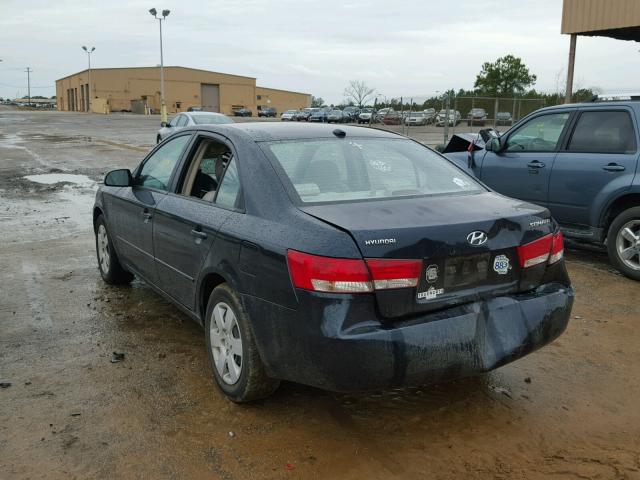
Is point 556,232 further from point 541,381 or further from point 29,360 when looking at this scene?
point 29,360

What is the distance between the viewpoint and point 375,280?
2859 mm

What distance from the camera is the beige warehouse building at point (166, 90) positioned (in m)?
88.2

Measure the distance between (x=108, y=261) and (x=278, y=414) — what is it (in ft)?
9.94

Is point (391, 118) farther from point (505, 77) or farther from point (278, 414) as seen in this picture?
point (505, 77)

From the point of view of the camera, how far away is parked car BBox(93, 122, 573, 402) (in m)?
2.88

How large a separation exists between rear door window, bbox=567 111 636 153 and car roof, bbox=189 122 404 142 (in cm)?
328

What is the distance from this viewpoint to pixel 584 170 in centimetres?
665

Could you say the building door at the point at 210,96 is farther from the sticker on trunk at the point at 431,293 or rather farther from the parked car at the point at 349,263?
the sticker on trunk at the point at 431,293

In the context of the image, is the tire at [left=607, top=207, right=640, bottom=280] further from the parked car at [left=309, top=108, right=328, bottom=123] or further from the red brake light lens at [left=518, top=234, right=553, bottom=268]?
the parked car at [left=309, top=108, right=328, bottom=123]

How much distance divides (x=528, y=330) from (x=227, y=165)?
204cm

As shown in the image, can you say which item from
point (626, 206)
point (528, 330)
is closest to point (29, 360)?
point (528, 330)

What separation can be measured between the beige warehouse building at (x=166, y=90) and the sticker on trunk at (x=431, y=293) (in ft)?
272

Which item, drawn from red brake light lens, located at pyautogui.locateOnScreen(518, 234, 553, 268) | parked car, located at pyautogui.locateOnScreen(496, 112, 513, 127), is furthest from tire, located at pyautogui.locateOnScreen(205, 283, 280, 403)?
parked car, located at pyautogui.locateOnScreen(496, 112, 513, 127)

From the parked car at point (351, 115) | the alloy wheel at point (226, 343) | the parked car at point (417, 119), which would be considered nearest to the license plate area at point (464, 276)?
the alloy wheel at point (226, 343)
